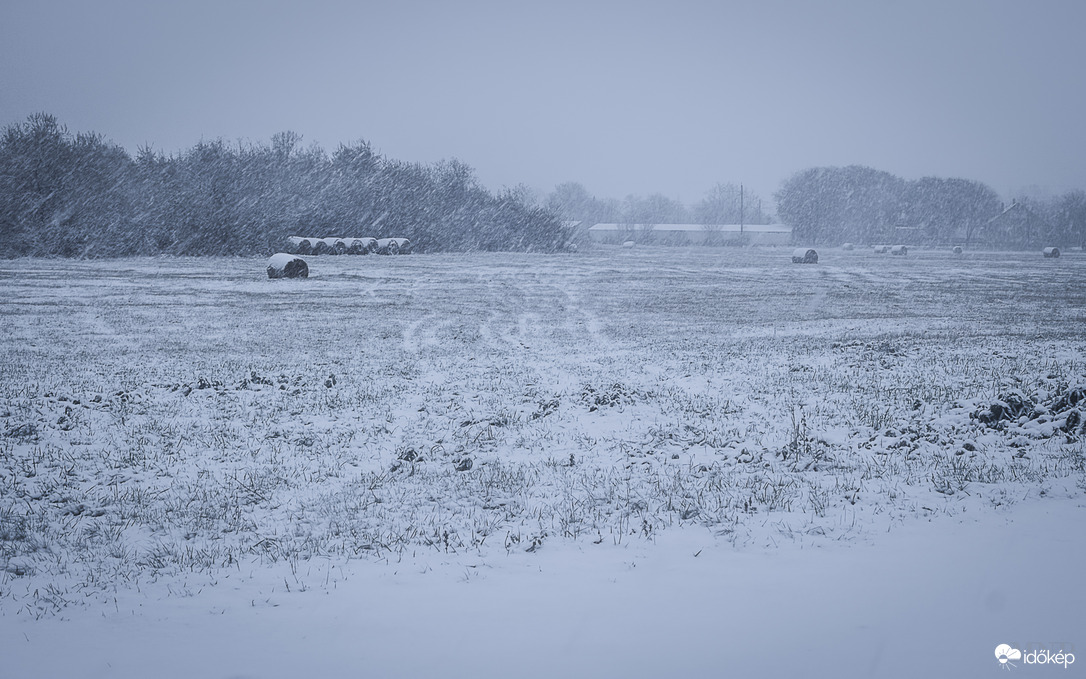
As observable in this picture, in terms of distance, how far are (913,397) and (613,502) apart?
621 centimetres

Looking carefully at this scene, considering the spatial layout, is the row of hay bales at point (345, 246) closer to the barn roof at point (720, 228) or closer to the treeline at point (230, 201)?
the treeline at point (230, 201)

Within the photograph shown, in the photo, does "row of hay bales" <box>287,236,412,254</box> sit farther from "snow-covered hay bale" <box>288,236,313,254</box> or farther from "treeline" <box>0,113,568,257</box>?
"treeline" <box>0,113,568,257</box>

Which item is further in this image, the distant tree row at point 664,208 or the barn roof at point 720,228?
the distant tree row at point 664,208

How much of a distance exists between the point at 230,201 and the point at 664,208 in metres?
139

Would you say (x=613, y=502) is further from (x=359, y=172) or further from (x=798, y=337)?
(x=359, y=172)

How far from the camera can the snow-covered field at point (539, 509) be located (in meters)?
4.33

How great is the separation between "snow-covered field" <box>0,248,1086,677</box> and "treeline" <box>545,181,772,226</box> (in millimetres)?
135866

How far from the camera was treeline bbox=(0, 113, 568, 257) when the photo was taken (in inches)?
2076

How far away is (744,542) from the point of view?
587cm

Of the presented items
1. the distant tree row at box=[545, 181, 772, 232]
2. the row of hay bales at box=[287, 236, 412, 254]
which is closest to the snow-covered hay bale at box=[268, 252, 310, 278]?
the row of hay bales at box=[287, 236, 412, 254]

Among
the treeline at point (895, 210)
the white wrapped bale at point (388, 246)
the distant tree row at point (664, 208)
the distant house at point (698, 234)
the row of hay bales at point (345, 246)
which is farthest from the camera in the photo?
the distant tree row at point (664, 208)

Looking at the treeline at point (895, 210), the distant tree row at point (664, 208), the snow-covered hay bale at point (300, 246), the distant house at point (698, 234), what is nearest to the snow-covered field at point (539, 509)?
the snow-covered hay bale at point (300, 246)

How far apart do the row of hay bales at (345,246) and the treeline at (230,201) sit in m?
6.04

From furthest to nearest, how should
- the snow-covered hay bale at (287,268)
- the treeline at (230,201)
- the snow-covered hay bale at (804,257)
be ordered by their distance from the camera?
the snow-covered hay bale at (804,257)
the treeline at (230,201)
the snow-covered hay bale at (287,268)
